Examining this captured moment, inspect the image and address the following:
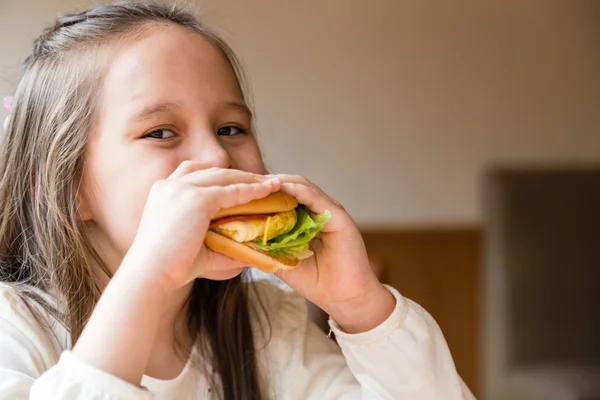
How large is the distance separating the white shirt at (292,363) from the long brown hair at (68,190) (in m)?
0.04

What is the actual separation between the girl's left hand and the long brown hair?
15cm

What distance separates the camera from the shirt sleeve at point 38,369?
2.52 ft

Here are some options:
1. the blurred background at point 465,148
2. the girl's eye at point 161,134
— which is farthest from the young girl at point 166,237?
the blurred background at point 465,148

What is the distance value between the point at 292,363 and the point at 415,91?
81.7 inches

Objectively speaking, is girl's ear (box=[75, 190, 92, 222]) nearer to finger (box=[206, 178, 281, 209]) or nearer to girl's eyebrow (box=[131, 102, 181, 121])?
girl's eyebrow (box=[131, 102, 181, 121])

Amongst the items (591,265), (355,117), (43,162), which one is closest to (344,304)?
(43,162)

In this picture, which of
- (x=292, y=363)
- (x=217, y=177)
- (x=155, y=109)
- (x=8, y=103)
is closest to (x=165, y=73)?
(x=155, y=109)

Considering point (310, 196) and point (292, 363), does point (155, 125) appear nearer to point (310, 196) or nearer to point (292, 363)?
point (310, 196)

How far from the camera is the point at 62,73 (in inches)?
43.3

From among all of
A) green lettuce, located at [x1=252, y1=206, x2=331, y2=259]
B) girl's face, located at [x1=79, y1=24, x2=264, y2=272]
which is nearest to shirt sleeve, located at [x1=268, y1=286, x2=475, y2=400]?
green lettuce, located at [x1=252, y1=206, x2=331, y2=259]

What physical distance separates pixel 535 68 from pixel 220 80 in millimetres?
2554

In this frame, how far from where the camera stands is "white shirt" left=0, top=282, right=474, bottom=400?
79cm

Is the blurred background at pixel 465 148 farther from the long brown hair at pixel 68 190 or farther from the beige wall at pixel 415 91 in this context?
the long brown hair at pixel 68 190

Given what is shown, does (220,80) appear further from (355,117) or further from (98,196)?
(355,117)
